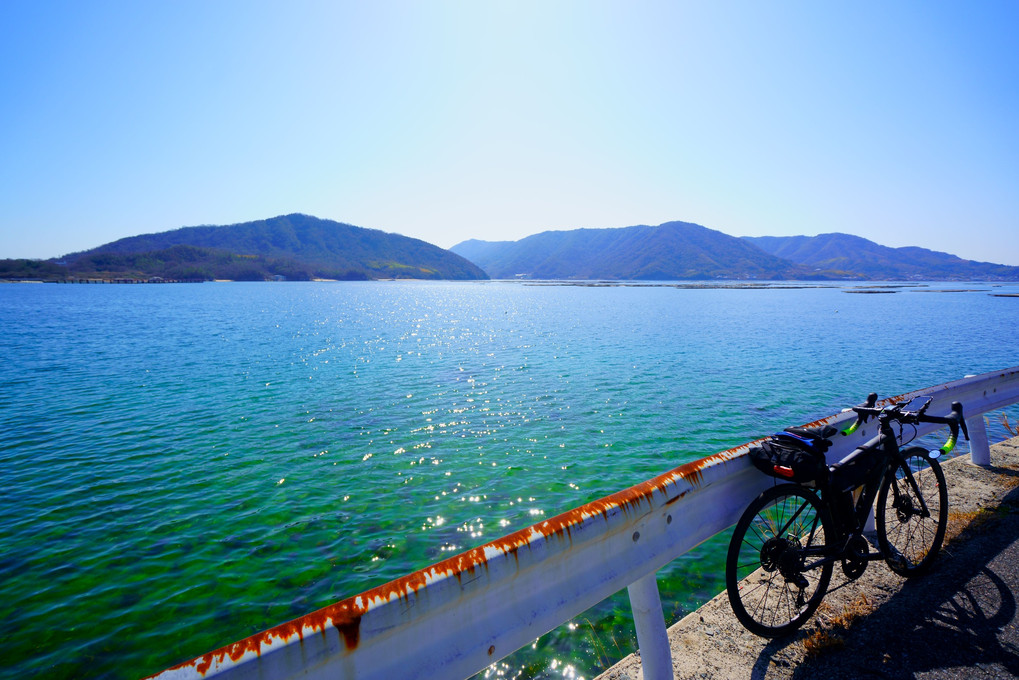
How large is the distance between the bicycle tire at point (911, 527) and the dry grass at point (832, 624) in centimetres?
49

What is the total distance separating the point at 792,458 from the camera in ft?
11.1

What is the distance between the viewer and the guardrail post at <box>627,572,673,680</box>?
2.89 m

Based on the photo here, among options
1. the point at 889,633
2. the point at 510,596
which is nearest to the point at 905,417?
the point at 889,633

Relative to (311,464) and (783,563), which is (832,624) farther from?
(311,464)

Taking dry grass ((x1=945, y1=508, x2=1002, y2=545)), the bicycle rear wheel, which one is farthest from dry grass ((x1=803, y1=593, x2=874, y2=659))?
dry grass ((x1=945, y1=508, x2=1002, y2=545))

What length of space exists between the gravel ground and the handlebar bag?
114 cm

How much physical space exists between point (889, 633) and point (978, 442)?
508 cm

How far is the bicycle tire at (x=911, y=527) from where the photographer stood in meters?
4.05

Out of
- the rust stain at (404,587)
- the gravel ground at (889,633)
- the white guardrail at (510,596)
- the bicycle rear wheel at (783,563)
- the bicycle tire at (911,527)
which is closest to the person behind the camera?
the rust stain at (404,587)

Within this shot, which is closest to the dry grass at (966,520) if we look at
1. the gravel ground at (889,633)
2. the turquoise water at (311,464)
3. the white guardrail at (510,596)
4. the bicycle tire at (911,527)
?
the gravel ground at (889,633)

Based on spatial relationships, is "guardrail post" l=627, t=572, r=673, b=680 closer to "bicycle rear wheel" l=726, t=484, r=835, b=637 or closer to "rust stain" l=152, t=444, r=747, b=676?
"rust stain" l=152, t=444, r=747, b=676

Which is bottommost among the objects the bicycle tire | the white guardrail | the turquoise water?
the turquoise water

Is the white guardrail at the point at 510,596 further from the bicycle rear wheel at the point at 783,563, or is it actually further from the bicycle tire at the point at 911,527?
the bicycle tire at the point at 911,527

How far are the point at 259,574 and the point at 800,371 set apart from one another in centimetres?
2162
